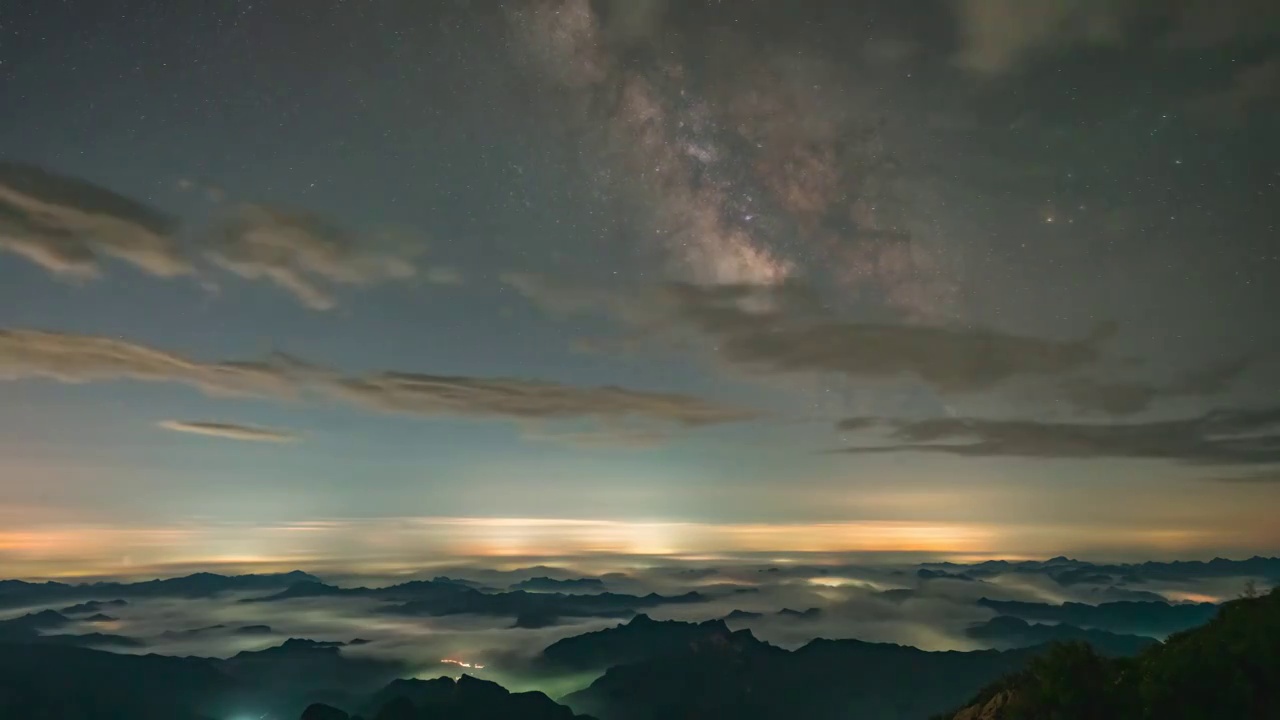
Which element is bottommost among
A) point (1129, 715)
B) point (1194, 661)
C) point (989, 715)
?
point (989, 715)

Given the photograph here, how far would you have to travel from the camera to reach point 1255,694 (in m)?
44.8

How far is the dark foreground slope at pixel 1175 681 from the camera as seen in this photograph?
44.5m

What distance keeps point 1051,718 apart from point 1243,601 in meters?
25.3

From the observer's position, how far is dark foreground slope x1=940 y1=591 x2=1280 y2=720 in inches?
1751

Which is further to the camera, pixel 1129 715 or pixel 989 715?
pixel 989 715

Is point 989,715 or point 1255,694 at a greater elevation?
point 1255,694

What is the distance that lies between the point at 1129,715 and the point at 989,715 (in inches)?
472

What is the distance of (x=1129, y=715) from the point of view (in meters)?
46.0

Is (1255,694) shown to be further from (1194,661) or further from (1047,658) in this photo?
(1047,658)

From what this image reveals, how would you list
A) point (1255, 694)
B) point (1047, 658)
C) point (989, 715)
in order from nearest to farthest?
point (1255, 694)
point (1047, 658)
point (989, 715)

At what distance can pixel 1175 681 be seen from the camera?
46.1 metres

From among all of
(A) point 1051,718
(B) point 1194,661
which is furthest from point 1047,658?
(B) point 1194,661

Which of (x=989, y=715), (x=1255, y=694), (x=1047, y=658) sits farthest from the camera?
(x=989, y=715)

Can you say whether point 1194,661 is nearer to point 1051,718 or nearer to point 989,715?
point 1051,718
